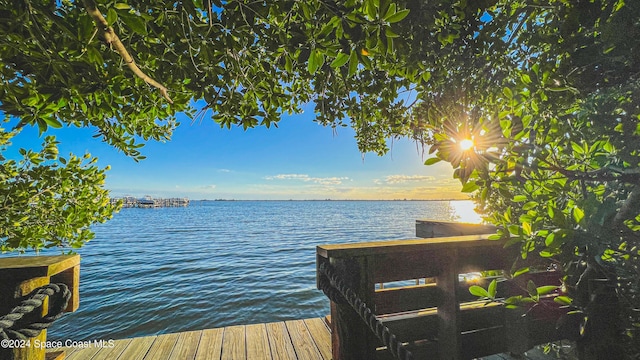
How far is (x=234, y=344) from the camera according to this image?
151 inches

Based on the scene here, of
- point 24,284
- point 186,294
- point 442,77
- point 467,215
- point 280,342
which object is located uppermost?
point 442,77

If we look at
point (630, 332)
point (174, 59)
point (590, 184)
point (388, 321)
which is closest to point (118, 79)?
point (174, 59)

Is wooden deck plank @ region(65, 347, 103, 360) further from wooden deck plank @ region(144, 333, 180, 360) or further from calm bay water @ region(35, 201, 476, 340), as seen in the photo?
calm bay water @ region(35, 201, 476, 340)

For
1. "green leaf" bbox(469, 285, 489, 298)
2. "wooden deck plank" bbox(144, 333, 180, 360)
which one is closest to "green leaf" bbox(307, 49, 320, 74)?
"green leaf" bbox(469, 285, 489, 298)

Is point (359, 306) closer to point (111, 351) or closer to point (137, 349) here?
point (137, 349)

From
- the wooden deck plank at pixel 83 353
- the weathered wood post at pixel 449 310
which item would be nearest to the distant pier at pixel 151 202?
the wooden deck plank at pixel 83 353

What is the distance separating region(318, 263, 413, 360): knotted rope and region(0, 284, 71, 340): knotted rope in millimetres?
1563

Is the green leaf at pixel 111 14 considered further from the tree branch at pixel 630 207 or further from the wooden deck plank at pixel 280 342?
the wooden deck plank at pixel 280 342

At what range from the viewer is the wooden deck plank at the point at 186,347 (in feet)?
11.6

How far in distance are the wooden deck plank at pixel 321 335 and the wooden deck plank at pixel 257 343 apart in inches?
27.4

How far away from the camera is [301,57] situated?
1.91m

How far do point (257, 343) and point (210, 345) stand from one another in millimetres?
671

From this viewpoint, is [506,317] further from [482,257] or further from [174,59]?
[174,59]

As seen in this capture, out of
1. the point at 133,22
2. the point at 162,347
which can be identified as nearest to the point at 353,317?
the point at 133,22
